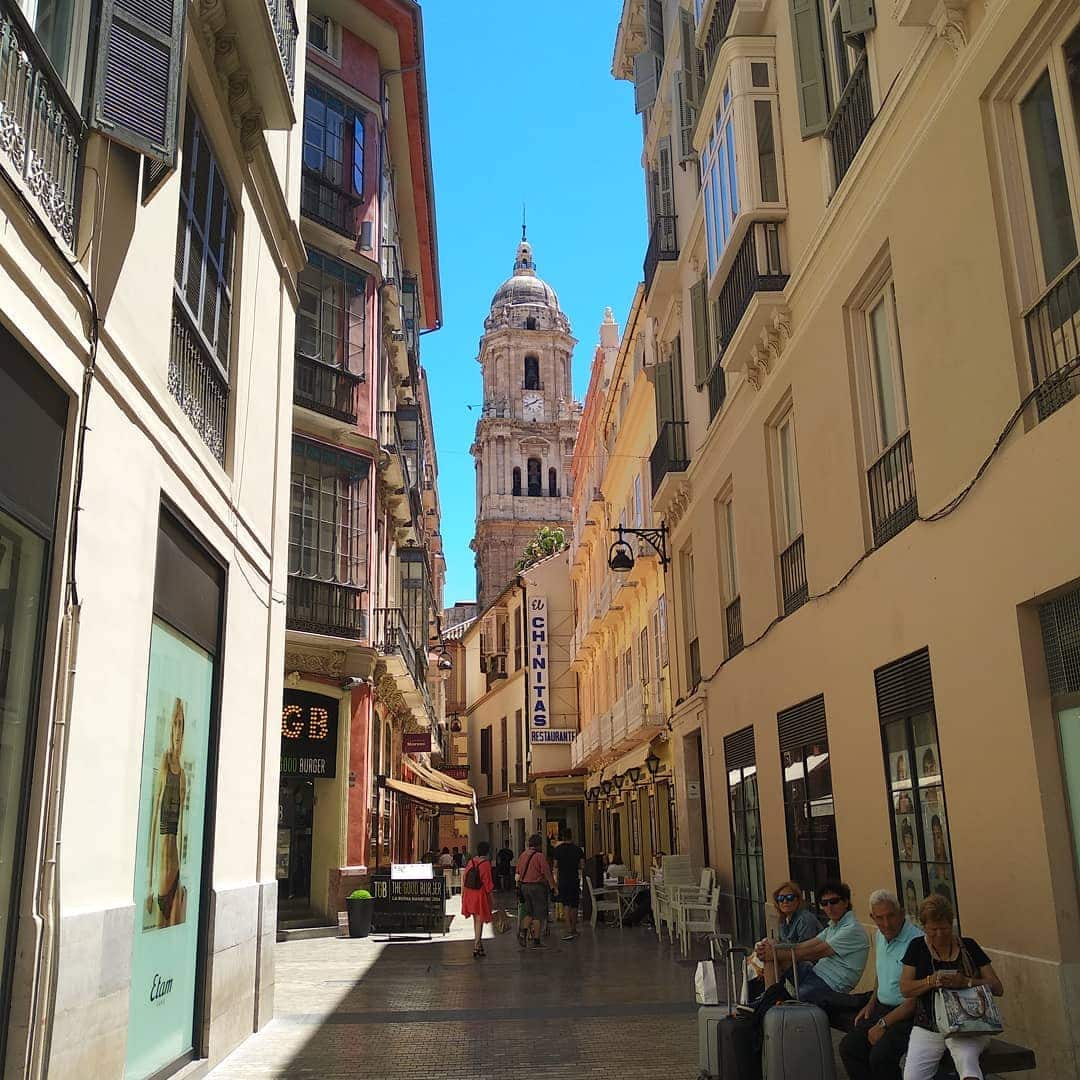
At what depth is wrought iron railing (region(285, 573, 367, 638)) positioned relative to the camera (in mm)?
19562

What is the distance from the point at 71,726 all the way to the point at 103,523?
1.12 metres

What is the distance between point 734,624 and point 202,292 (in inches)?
378

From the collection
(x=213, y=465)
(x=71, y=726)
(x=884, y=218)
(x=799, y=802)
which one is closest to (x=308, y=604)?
(x=799, y=802)

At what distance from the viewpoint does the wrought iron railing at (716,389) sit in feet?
53.1

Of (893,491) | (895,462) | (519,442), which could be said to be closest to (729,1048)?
(893,491)

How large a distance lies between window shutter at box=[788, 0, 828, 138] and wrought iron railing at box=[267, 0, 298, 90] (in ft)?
16.6

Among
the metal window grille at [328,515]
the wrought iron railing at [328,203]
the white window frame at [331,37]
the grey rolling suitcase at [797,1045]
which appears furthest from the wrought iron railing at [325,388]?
the grey rolling suitcase at [797,1045]

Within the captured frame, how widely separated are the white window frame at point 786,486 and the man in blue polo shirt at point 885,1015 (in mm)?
6480

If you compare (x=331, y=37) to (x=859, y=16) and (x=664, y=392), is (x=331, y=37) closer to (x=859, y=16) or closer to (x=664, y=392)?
(x=664, y=392)

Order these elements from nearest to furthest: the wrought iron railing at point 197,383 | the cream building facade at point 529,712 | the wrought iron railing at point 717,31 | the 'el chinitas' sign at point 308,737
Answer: the wrought iron railing at point 197,383
the wrought iron railing at point 717,31
the 'el chinitas' sign at point 308,737
the cream building facade at point 529,712

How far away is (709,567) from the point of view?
1733 cm

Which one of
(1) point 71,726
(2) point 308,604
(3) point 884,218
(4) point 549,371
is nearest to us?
(1) point 71,726

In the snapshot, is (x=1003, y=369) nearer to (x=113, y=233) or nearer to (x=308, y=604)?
(x=113, y=233)

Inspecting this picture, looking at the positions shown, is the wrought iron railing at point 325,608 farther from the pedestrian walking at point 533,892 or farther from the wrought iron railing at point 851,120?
the wrought iron railing at point 851,120
